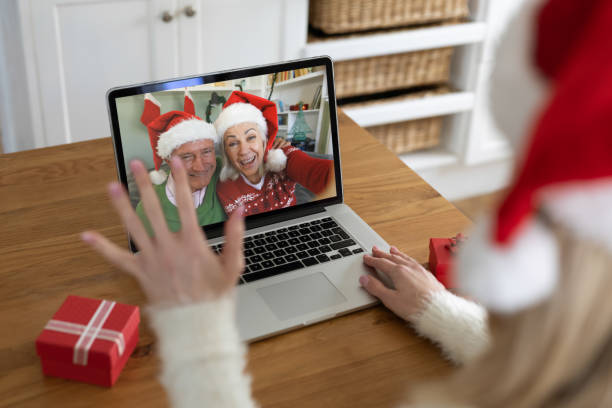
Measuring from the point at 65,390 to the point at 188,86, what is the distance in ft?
1.53

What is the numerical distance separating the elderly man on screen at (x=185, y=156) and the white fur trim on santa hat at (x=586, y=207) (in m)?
0.68

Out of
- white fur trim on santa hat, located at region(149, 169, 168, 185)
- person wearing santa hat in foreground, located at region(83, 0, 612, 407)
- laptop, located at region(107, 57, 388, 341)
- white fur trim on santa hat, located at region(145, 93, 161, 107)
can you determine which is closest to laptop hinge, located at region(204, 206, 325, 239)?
laptop, located at region(107, 57, 388, 341)

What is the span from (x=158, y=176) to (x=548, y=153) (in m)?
0.71

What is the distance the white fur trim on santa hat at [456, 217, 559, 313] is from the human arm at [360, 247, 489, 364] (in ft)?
1.24

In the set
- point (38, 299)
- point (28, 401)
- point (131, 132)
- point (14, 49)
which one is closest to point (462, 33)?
point (14, 49)

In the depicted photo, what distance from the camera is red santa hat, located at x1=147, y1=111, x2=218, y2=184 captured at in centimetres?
99

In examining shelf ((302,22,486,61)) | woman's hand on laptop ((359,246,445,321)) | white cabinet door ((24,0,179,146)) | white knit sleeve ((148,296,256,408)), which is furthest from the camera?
shelf ((302,22,486,61))

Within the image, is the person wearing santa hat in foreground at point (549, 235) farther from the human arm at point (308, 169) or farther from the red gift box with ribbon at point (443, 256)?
the human arm at point (308, 169)

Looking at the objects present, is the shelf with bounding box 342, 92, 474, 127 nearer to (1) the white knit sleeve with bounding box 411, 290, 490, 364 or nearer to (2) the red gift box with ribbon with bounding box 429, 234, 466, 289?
(2) the red gift box with ribbon with bounding box 429, 234, 466, 289

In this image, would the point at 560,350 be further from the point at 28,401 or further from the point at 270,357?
the point at 28,401

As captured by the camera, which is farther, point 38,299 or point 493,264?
point 38,299

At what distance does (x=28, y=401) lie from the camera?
0.78m

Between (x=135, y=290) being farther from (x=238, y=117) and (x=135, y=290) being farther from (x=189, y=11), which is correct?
(x=189, y=11)

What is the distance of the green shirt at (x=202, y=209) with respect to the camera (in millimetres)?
1004
